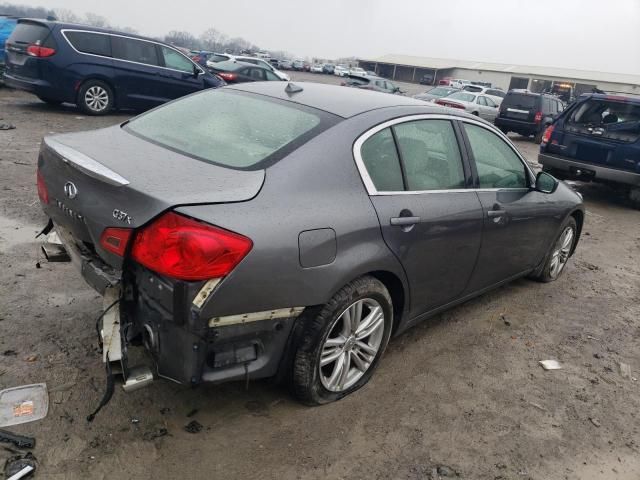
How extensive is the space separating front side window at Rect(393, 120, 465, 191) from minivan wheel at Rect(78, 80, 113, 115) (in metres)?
9.15

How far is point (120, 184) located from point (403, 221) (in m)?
1.52

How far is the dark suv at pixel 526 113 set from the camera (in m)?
17.6

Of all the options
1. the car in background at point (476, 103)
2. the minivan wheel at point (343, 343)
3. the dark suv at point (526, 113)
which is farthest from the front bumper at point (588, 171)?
the car in background at point (476, 103)

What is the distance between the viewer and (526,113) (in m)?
17.6

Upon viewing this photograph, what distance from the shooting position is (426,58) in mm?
99062

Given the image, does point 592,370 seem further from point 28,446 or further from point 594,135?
point 594,135

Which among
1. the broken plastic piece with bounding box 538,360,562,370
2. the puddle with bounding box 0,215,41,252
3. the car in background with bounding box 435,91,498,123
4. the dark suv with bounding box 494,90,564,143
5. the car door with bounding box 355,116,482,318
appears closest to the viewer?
the car door with bounding box 355,116,482,318

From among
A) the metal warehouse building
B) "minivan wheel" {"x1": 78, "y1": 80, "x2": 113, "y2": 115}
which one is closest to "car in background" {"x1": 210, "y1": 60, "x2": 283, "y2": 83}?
"minivan wheel" {"x1": 78, "y1": 80, "x2": 113, "y2": 115}

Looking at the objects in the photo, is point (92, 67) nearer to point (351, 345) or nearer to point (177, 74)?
point (177, 74)

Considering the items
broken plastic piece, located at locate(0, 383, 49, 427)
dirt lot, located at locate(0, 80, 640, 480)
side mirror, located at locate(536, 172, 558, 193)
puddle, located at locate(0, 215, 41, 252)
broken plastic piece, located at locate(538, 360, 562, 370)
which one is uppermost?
side mirror, located at locate(536, 172, 558, 193)

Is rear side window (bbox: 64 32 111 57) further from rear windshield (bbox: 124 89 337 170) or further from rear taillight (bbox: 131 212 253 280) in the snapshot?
rear taillight (bbox: 131 212 253 280)

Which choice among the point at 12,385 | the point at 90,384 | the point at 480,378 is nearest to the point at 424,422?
the point at 480,378

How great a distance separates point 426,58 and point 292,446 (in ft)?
342

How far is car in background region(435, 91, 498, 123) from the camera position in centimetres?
1981
